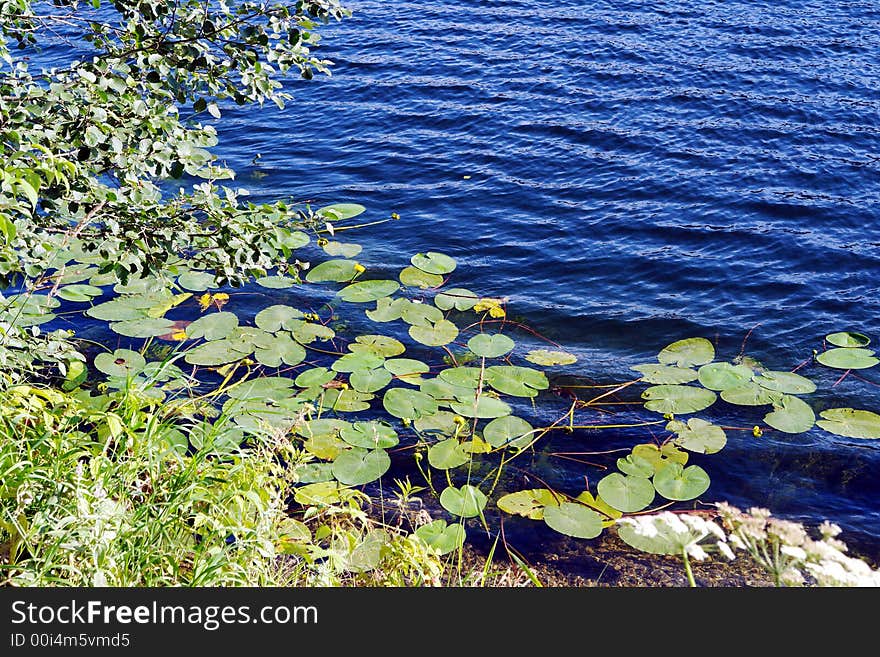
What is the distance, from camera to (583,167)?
12.2 metres

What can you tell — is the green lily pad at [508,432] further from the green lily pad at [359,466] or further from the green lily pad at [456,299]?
the green lily pad at [456,299]

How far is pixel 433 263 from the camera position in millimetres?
10109

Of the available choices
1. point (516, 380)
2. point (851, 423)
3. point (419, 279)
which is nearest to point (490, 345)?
point (516, 380)

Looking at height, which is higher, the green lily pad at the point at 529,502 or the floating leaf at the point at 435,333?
the floating leaf at the point at 435,333

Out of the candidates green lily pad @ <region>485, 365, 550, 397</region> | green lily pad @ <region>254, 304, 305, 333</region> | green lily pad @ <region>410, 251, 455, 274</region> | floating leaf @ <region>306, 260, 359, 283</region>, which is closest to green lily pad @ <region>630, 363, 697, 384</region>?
green lily pad @ <region>485, 365, 550, 397</region>

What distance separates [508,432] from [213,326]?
10.7 ft

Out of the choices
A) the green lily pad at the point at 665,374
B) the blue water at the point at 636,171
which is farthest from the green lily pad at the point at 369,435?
the green lily pad at the point at 665,374

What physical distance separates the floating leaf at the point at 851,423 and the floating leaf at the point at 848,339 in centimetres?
104

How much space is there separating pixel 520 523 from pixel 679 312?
3.79m

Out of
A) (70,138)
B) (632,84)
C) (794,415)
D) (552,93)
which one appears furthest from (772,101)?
(70,138)

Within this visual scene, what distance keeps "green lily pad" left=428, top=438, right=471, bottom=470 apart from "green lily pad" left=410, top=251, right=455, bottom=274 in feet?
10.3

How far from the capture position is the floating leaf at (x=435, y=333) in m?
8.67

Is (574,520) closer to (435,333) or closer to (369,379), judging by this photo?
(369,379)

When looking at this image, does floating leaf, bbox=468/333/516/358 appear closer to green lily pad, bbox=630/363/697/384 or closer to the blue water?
the blue water
